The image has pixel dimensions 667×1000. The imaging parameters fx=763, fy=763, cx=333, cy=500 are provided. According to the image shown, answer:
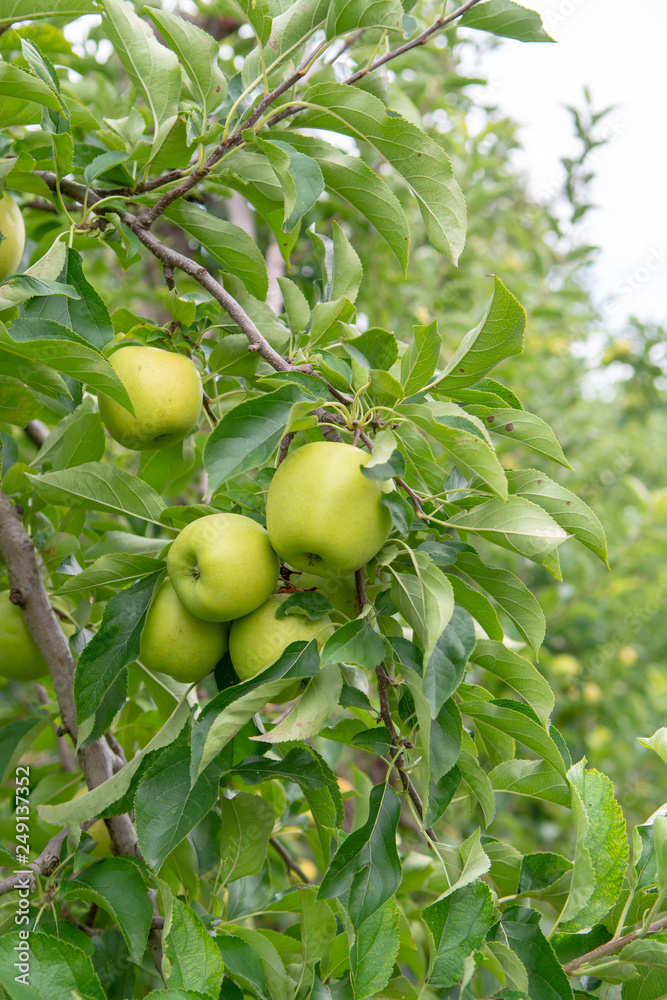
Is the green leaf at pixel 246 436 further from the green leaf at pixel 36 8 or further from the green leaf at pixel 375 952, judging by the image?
the green leaf at pixel 36 8

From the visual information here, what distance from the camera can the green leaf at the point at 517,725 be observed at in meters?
0.84

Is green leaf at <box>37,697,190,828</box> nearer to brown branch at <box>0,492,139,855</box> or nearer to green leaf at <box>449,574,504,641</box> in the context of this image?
brown branch at <box>0,492,139,855</box>

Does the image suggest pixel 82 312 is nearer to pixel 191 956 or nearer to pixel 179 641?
pixel 179 641

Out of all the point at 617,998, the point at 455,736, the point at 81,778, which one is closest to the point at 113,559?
the point at 455,736

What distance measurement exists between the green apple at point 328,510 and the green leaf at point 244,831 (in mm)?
409

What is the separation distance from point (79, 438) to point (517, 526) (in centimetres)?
61

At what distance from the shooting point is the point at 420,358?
2.60ft

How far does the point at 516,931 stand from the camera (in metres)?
0.84

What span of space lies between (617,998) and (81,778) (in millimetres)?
908

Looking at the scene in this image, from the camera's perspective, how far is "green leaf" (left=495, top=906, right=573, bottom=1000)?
0.79 m

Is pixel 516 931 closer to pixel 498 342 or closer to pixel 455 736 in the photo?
pixel 455 736

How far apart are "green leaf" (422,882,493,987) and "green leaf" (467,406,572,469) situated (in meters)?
0.47

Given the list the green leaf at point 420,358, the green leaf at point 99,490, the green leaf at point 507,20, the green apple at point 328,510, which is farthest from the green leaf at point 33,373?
the green leaf at point 507,20

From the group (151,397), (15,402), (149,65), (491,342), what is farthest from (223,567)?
(149,65)
